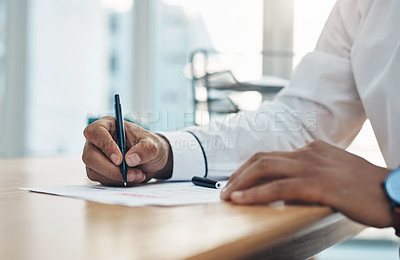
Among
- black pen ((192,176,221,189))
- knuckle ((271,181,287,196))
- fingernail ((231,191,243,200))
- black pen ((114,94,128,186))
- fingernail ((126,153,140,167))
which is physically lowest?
black pen ((192,176,221,189))

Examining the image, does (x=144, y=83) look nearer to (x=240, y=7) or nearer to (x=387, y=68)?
(x=240, y=7)

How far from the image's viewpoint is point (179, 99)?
2.97 metres

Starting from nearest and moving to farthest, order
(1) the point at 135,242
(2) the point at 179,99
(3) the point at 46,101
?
(1) the point at 135,242 < (3) the point at 46,101 < (2) the point at 179,99

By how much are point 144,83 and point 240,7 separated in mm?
792

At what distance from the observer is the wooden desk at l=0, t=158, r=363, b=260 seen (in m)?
0.29

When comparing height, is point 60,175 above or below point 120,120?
Result: below

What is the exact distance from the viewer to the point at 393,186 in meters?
0.47

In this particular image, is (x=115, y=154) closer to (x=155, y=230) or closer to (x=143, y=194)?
(x=143, y=194)

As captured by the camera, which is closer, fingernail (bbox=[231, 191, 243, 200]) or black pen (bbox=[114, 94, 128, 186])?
fingernail (bbox=[231, 191, 243, 200])

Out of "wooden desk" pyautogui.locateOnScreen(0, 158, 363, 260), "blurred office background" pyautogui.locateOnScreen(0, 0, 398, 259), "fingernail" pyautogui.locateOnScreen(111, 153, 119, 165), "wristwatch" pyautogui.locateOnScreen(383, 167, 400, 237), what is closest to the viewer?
"wooden desk" pyautogui.locateOnScreen(0, 158, 363, 260)

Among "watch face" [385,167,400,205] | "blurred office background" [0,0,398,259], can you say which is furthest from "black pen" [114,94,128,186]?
"blurred office background" [0,0,398,259]

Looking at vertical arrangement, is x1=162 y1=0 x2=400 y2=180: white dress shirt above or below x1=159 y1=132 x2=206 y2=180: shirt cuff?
above

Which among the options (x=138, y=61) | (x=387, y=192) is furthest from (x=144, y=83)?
(x=387, y=192)

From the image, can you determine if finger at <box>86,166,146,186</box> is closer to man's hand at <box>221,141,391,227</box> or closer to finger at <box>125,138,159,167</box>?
finger at <box>125,138,159,167</box>
